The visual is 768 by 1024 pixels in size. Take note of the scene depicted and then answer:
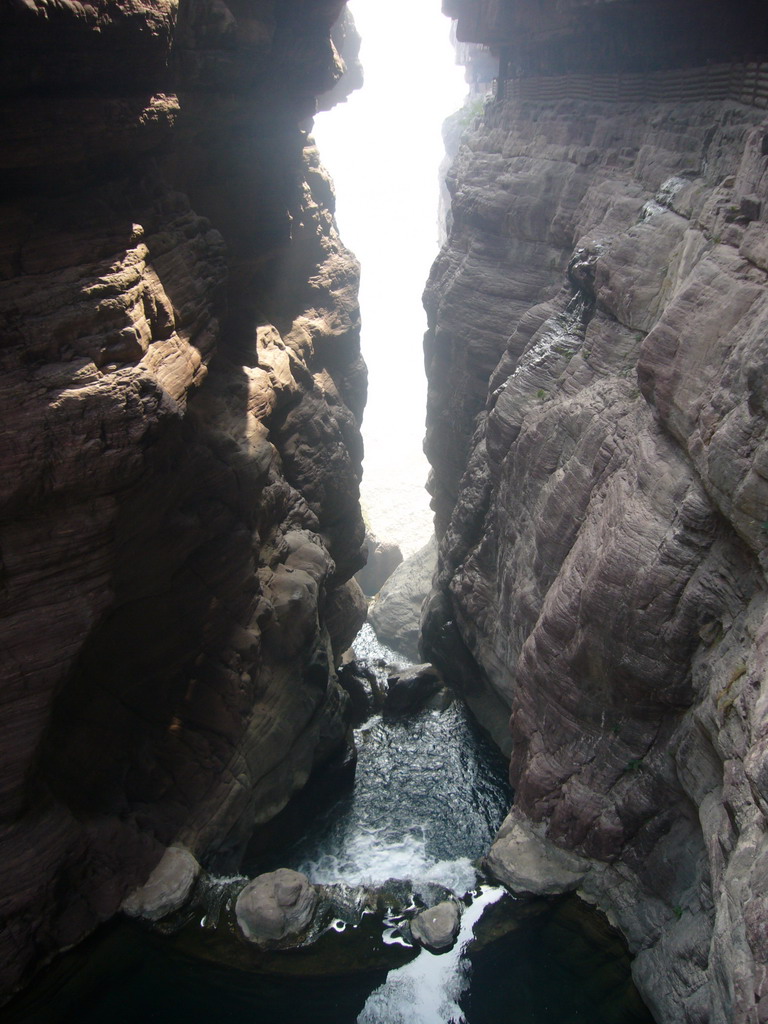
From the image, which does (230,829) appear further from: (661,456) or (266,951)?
(661,456)

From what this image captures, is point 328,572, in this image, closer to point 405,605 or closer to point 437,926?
point 437,926

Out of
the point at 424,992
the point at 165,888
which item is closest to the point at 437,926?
the point at 424,992

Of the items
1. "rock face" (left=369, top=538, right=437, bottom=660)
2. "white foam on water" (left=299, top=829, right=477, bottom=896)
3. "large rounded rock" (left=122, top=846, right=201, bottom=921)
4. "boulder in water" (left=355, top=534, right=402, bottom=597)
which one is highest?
"large rounded rock" (left=122, top=846, right=201, bottom=921)

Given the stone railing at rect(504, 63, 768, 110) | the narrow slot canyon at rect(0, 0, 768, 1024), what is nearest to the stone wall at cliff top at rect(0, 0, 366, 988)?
the narrow slot canyon at rect(0, 0, 768, 1024)

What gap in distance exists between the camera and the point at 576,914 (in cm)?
1131

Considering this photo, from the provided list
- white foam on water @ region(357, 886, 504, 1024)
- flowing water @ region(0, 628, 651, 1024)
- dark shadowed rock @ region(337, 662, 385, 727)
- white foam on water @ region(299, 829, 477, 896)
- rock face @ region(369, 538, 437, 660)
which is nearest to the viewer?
flowing water @ region(0, 628, 651, 1024)

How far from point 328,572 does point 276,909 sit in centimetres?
684

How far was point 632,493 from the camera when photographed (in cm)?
1050

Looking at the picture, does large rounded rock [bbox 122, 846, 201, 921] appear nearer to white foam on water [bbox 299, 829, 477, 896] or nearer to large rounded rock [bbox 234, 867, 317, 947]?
large rounded rock [bbox 234, 867, 317, 947]

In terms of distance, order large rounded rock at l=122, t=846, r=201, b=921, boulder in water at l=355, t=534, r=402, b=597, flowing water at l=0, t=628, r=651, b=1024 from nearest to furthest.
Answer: flowing water at l=0, t=628, r=651, b=1024 < large rounded rock at l=122, t=846, r=201, b=921 < boulder in water at l=355, t=534, r=402, b=597

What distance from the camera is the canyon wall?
8320 mm

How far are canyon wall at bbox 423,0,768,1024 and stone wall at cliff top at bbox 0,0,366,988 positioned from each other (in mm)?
4750

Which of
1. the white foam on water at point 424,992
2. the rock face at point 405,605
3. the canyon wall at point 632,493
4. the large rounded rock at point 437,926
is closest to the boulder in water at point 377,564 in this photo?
the rock face at point 405,605

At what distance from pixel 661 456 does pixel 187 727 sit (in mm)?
9386
